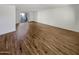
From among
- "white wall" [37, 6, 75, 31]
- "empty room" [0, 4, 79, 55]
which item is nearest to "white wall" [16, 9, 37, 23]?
"empty room" [0, 4, 79, 55]

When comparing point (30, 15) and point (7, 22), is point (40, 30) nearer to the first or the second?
point (30, 15)

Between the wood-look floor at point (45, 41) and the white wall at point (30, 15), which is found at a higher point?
the white wall at point (30, 15)

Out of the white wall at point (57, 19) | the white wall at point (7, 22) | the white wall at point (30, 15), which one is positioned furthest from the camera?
the white wall at point (57, 19)

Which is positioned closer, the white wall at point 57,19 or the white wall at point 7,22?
the white wall at point 7,22

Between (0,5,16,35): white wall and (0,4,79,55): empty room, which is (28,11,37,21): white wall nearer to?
(0,4,79,55): empty room

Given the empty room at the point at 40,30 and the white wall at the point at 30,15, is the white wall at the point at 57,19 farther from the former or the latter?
the white wall at the point at 30,15

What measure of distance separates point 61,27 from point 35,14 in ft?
1.95

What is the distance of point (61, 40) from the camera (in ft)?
5.92

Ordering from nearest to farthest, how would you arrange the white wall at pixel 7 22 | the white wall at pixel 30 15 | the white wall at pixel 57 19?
the white wall at pixel 30 15 → the white wall at pixel 7 22 → the white wall at pixel 57 19

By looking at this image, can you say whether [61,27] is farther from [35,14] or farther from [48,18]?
[35,14]

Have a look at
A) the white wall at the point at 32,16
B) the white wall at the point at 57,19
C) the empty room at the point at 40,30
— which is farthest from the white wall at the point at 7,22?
the white wall at the point at 57,19
